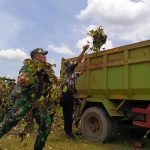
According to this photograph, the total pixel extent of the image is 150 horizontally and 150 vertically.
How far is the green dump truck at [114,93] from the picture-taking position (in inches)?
315

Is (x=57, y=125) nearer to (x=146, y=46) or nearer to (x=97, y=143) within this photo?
(x=97, y=143)

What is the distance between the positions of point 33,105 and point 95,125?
3.49m

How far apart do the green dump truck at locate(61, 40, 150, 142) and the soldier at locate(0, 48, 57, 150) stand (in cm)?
240

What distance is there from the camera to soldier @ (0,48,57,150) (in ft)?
20.3

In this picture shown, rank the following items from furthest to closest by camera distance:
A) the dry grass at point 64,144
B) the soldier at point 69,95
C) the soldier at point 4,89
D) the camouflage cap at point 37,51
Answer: the soldier at point 4,89, the soldier at point 69,95, the dry grass at point 64,144, the camouflage cap at point 37,51

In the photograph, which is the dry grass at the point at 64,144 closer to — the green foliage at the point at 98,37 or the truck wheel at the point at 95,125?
the truck wheel at the point at 95,125

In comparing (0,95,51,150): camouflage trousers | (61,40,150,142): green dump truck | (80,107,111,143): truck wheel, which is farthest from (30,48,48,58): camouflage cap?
(80,107,111,143): truck wheel

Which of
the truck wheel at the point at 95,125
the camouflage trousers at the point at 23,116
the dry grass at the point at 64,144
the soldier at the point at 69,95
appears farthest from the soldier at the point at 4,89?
the camouflage trousers at the point at 23,116

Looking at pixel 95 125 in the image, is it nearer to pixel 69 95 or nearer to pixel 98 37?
pixel 69 95

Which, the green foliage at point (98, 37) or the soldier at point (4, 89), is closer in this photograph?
the green foliage at point (98, 37)

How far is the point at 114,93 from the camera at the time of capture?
875 centimetres

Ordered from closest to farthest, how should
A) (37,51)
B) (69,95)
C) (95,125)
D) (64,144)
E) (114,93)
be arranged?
(37,51) < (64,144) < (114,93) < (95,125) < (69,95)

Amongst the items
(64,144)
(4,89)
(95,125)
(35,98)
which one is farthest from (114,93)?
(4,89)

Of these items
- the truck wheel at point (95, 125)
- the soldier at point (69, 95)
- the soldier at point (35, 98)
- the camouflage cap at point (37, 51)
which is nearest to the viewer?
the soldier at point (35, 98)
